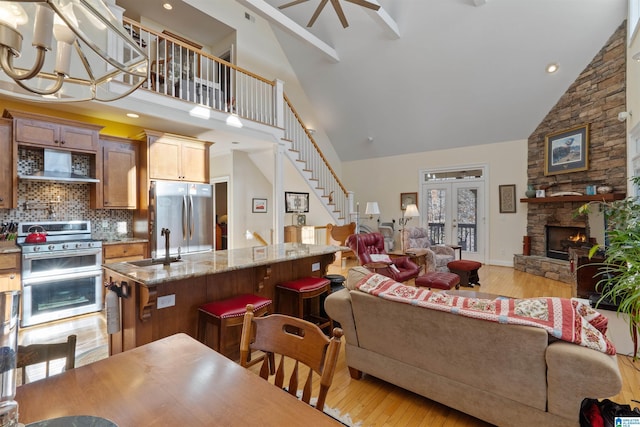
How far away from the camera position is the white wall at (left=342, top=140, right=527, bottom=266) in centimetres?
665

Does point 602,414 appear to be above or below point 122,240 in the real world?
below

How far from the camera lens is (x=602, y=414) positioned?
1497 mm

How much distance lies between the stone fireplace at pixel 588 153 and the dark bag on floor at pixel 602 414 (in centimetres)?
362

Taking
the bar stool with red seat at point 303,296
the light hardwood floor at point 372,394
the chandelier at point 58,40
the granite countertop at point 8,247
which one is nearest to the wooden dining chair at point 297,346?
the light hardwood floor at point 372,394

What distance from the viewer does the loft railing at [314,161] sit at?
6.16 meters

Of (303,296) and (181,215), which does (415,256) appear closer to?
(303,296)

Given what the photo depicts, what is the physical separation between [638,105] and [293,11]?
19.8 feet

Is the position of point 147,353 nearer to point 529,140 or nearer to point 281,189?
point 281,189

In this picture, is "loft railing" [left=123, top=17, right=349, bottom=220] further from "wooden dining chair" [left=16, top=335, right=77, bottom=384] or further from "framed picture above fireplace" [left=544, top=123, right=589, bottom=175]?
"framed picture above fireplace" [left=544, top=123, right=589, bottom=175]

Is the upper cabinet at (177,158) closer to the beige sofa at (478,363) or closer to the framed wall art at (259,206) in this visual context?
the framed wall art at (259,206)

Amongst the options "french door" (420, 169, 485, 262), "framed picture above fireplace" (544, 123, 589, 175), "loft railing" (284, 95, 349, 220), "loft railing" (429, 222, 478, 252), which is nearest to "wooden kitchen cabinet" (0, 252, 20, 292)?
"loft railing" (284, 95, 349, 220)

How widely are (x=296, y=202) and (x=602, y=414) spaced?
6.02 m

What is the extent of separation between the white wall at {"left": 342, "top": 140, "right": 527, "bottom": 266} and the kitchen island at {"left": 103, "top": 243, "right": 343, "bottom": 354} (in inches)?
230

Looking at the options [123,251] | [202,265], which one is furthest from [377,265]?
A: [123,251]
